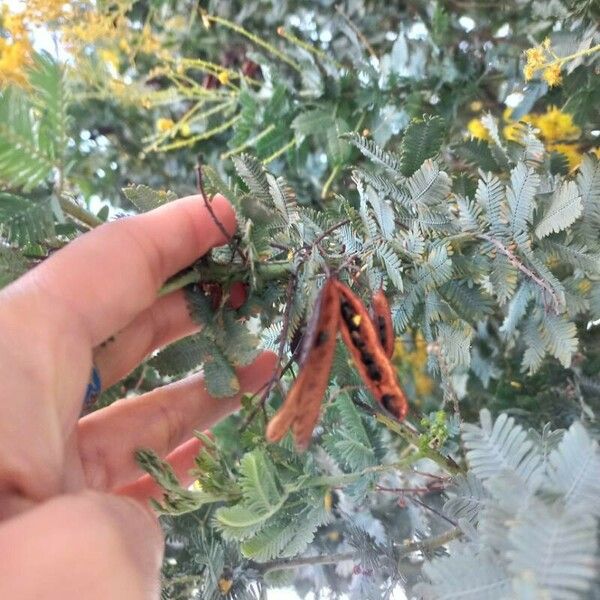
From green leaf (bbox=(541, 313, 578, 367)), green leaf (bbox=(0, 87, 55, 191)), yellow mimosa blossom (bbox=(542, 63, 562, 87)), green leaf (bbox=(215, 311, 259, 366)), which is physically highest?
green leaf (bbox=(0, 87, 55, 191))

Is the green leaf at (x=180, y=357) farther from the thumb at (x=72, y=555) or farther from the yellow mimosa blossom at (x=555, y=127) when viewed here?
the yellow mimosa blossom at (x=555, y=127)

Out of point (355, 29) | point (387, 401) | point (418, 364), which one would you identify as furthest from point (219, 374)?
point (355, 29)

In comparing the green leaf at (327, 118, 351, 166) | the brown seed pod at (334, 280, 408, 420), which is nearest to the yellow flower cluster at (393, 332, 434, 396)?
the green leaf at (327, 118, 351, 166)

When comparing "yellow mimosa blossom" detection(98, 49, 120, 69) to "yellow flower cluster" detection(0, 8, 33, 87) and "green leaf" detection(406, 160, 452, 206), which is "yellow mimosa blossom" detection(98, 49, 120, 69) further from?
"green leaf" detection(406, 160, 452, 206)

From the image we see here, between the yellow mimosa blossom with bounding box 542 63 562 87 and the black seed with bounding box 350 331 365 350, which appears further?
the yellow mimosa blossom with bounding box 542 63 562 87

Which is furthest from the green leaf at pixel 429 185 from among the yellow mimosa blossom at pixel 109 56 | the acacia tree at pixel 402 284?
the yellow mimosa blossom at pixel 109 56

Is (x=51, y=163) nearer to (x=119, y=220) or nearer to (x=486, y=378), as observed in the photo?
(x=119, y=220)
